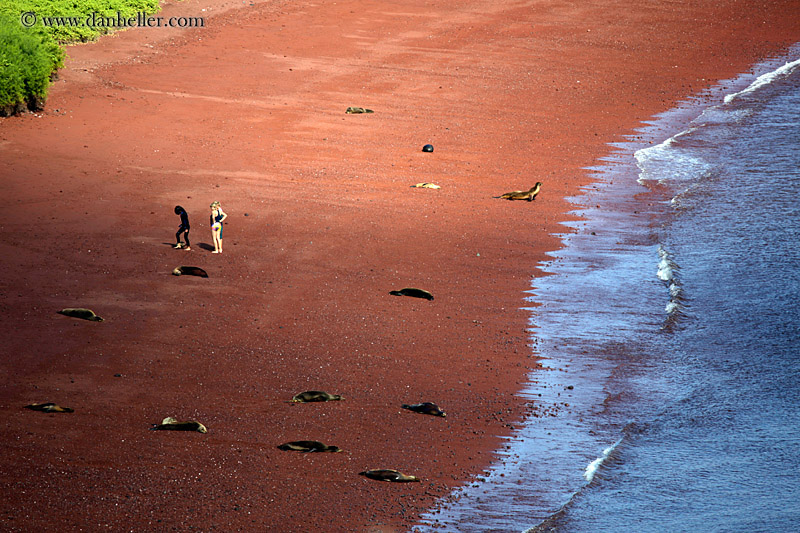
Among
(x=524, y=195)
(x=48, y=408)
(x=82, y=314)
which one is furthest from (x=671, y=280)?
(x=48, y=408)

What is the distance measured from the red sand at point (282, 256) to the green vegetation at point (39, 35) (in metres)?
0.87

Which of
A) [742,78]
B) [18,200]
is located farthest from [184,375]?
[742,78]

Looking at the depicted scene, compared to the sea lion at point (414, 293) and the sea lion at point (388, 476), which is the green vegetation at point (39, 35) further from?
the sea lion at point (388, 476)

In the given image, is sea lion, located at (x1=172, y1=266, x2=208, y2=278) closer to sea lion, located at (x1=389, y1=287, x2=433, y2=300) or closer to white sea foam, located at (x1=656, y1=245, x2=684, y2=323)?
sea lion, located at (x1=389, y1=287, x2=433, y2=300)

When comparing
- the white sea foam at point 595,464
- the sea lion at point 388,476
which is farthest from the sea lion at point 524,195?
the sea lion at point 388,476

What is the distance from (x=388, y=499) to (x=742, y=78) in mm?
27700

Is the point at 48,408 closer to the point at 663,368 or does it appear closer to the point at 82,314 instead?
the point at 82,314

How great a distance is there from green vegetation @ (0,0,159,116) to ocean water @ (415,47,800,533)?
14072 mm

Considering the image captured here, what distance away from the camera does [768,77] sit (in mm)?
32531

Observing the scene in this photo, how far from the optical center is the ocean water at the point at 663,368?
9445mm

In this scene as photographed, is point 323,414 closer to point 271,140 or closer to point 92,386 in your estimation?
point 92,386

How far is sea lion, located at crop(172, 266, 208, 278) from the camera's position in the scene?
48.2 feet

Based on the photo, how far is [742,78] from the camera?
32375mm

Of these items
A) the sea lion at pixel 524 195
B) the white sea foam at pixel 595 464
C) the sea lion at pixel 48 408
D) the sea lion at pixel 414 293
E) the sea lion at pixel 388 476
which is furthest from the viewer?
the sea lion at pixel 524 195
